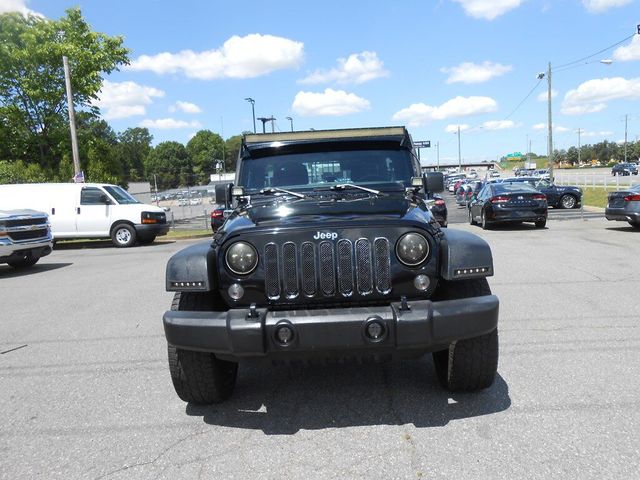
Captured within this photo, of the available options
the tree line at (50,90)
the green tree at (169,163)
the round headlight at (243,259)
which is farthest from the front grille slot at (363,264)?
the green tree at (169,163)

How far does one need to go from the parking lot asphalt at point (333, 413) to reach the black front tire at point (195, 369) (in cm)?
15

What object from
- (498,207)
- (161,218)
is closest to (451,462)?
(498,207)

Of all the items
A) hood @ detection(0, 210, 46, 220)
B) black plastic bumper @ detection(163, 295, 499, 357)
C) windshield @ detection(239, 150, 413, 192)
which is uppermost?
windshield @ detection(239, 150, 413, 192)

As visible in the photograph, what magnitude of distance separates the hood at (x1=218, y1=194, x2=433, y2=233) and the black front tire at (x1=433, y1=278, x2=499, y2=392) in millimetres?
474

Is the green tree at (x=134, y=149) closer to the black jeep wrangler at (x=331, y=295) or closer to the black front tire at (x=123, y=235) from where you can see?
the black front tire at (x=123, y=235)

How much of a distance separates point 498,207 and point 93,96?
21260mm

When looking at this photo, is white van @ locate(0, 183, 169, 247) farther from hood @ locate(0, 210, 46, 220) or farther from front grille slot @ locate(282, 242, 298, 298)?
front grille slot @ locate(282, 242, 298, 298)

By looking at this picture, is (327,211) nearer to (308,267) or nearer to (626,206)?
(308,267)

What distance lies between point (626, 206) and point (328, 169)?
1131 cm

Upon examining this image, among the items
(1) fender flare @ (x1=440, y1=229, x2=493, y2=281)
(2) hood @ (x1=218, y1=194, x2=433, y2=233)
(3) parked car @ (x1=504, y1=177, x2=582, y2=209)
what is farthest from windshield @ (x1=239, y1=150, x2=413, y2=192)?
(3) parked car @ (x1=504, y1=177, x2=582, y2=209)

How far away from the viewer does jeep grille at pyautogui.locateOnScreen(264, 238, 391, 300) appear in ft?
10.3

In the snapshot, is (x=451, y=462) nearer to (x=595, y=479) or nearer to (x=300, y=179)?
(x=595, y=479)

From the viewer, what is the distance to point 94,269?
11.5 m

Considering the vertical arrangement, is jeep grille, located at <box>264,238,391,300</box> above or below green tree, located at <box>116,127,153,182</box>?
below
